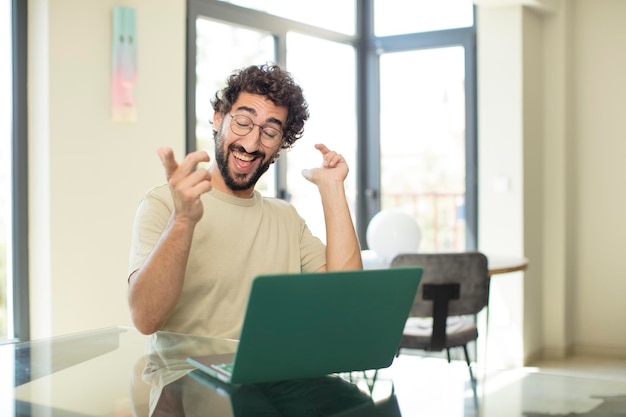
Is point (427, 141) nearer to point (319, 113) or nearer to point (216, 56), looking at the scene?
point (319, 113)

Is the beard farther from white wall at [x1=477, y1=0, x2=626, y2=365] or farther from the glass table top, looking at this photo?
white wall at [x1=477, y1=0, x2=626, y2=365]

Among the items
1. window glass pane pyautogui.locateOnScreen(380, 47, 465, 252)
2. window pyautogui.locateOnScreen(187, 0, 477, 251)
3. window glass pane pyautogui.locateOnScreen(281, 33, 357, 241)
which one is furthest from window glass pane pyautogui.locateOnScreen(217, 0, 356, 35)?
window glass pane pyautogui.locateOnScreen(380, 47, 465, 252)

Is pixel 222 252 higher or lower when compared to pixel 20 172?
lower

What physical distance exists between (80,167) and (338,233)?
1.66 m

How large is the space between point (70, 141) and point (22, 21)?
0.51 metres

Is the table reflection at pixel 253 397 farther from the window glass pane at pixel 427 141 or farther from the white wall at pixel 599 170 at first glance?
the white wall at pixel 599 170

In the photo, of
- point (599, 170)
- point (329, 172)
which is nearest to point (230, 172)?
point (329, 172)

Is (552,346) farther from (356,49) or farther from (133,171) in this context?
(133,171)

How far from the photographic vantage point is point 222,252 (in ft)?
5.86

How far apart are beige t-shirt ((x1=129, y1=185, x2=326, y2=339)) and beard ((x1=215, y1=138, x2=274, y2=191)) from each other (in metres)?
0.04

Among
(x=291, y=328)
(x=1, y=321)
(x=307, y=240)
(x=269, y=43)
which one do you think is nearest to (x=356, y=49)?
(x=269, y=43)

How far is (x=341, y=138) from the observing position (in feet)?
17.2

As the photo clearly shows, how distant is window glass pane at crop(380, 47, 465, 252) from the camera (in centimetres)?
517

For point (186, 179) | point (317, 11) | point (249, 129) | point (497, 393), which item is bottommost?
point (497, 393)
